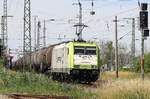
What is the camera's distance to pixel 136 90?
1948 centimetres

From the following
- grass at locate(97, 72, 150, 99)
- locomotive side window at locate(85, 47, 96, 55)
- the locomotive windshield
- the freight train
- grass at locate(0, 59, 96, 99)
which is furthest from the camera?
locomotive side window at locate(85, 47, 96, 55)

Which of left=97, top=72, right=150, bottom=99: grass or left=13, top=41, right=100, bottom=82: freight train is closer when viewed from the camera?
left=97, top=72, right=150, bottom=99: grass

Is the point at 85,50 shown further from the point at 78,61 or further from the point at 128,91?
the point at 128,91

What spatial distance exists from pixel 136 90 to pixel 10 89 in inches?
529

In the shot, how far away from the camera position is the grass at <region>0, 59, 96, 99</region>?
94.9ft

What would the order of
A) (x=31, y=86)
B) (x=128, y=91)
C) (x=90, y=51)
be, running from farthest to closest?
(x=90, y=51) → (x=31, y=86) → (x=128, y=91)

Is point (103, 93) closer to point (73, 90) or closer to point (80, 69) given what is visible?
point (73, 90)

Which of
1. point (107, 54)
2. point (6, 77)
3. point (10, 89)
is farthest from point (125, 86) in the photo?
point (107, 54)

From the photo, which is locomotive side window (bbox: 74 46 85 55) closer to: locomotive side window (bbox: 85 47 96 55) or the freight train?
the freight train

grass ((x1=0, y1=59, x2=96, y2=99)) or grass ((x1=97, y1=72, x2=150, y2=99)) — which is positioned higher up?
grass ((x1=97, y1=72, x2=150, y2=99))

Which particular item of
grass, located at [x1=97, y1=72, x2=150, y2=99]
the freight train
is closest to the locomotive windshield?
the freight train

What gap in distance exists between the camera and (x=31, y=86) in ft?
105

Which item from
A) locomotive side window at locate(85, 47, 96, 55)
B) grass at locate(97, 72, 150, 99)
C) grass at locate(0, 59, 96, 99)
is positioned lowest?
grass at locate(0, 59, 96, 99)

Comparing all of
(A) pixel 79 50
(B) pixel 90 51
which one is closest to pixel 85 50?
(B) pixel 90 51
